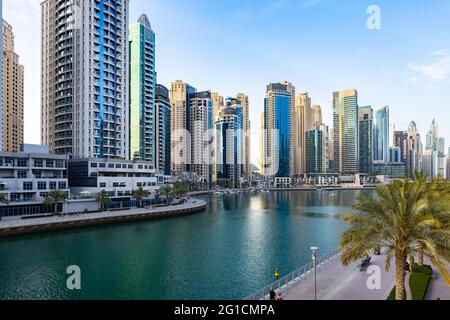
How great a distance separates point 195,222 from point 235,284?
45.8 m

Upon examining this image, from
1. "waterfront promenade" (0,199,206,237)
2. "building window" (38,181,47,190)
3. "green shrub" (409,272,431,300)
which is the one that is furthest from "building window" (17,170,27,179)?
"green shrub" (409,272,431,300)

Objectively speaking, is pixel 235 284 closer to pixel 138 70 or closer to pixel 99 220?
pixel 99 220

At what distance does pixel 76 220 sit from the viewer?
66062 millimetres

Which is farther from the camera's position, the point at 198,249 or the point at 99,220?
the point at 99,220

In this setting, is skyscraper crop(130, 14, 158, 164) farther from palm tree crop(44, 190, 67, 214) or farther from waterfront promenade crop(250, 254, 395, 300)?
waterfront promenade crop(250, 254, 395, 300)

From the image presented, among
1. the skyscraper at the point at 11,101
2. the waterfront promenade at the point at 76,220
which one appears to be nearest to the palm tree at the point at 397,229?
the waterfront promenade at the point at 76,220

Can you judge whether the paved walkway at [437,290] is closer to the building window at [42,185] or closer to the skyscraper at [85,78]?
the building window at [42,185]

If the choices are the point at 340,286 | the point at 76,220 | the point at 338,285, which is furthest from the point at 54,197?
the point at 340,286

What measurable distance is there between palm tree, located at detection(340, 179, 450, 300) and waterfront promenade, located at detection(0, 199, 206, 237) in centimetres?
5653

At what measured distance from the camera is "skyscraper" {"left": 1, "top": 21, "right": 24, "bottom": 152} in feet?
561

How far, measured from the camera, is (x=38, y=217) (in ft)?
215

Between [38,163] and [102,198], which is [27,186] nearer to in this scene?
[38,163]

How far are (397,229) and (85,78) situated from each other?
10279cm

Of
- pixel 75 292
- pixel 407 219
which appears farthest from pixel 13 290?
pixel 407 219
